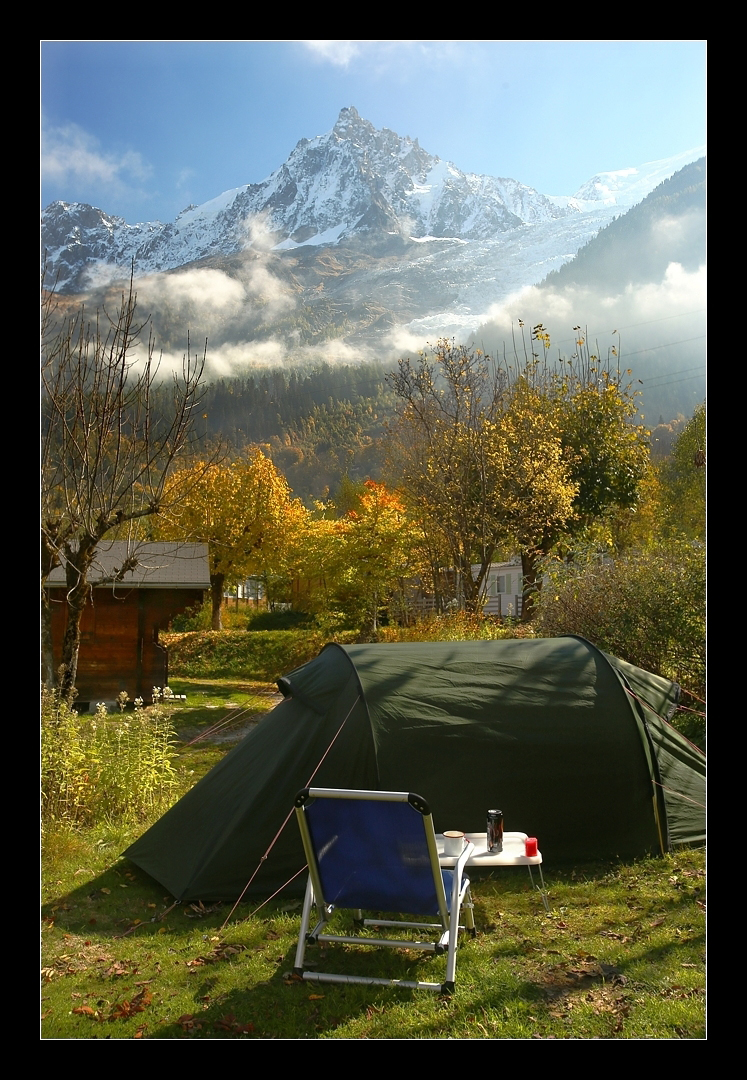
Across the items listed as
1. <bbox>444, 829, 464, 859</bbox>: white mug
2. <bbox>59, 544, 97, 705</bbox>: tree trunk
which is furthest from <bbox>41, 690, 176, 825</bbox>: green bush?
<bbox>444, 829, 464, 859</bbox>: white mug

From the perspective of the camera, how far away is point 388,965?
13.6 feet

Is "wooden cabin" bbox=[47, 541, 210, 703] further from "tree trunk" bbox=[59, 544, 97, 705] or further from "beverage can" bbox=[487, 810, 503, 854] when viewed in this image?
"beverage can" bbox=[487, 810, 503, 854]

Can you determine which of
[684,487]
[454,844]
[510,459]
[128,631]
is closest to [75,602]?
[128,631]

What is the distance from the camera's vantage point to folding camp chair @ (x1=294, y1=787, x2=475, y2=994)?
3764mm

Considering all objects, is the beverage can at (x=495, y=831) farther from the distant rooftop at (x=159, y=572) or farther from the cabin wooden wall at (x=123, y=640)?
the cabin wooden wall at (x=123, y=640)

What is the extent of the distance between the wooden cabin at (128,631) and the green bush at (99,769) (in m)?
6.56

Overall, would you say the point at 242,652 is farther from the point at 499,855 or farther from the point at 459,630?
the point at 499,855

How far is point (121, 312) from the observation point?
28.4 feet

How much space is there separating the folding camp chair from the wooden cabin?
9.86m

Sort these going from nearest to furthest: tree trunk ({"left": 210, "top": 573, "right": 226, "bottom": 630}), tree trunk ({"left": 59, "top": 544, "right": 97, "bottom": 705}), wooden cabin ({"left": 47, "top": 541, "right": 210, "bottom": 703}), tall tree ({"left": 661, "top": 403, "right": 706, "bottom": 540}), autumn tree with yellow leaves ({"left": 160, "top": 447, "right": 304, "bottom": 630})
Answer: 1. tree trunk ({"left": 59, "top": 544, "right": 97, "bottom": 705})
2. wooden cabin ({"left": 47, "top": 541, "right": 210, "bottom": 703})
3. tree trunk ({"left": 210, "top": 573, "right": 226, "bottom": 630})
4. autumn tree with yellow leaves ({"left": 160, "top": 447, "right": 304, "bottom": 630})
5. tall tree ({"left": 661, "top": 403, "right": 706, "bottom": 540})

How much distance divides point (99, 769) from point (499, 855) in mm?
3670
